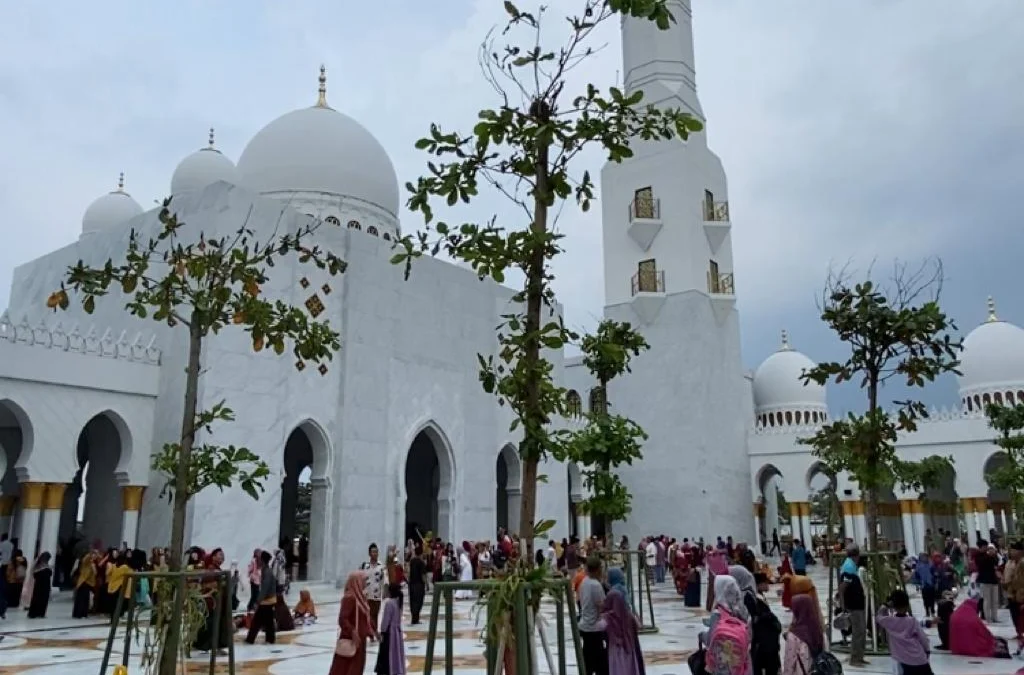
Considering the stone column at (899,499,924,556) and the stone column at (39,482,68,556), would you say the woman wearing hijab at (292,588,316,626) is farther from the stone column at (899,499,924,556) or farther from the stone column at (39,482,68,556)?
the stone column at (899,499,924,556)

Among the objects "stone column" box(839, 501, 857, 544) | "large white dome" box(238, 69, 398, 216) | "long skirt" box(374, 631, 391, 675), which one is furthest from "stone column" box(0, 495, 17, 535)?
"stone column" box(839, 501, 857, 544)

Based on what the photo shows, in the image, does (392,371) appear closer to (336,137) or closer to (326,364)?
(326,364)

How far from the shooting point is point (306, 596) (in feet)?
36.1

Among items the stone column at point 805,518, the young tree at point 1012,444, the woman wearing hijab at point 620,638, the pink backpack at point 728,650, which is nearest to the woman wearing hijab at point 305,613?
the woman wearing hijab at point 620,638

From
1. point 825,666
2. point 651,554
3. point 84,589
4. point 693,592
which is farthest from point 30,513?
point 651,554

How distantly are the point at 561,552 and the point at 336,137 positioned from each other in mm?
12149

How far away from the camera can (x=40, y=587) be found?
11477 millimetres

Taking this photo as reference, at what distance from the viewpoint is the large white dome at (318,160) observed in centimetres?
2048

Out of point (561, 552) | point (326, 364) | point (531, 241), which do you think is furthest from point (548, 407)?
point (561, 552)

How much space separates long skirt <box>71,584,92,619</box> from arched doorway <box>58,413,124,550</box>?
3.71 metres

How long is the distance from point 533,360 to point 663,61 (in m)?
24.4

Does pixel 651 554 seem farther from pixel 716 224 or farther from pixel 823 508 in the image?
pixel 823 508

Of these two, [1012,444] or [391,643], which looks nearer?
[391,643]

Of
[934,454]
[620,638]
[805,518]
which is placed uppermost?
[934,454]
